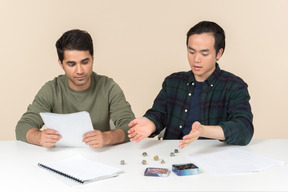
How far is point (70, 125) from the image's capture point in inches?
68.3

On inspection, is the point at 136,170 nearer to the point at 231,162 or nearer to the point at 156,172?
the point at 156,172

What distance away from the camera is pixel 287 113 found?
3.77 meters

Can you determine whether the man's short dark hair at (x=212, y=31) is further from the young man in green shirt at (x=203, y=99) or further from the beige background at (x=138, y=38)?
the beige background at (x=138, y=38)

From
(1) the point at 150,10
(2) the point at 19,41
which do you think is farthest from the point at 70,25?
(1) the point at 150,10

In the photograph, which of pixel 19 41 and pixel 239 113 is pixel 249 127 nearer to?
pixel 239 113

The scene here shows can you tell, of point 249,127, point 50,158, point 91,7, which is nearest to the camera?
point 50,158

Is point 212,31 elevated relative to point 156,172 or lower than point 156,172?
elevated

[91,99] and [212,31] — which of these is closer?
[212,31]

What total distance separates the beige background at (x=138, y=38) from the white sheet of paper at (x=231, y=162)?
2.00 m

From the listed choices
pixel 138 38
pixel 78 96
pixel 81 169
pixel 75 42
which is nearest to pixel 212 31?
pixel 75 42

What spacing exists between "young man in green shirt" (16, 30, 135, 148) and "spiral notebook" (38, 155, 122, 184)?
1.00 ft

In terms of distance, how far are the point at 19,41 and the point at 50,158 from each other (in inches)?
87.1

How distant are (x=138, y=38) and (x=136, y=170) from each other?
2265 mm

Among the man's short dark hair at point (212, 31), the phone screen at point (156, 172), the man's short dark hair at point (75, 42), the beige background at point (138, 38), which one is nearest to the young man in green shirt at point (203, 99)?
the man's short dark hair at point (212, 31)
